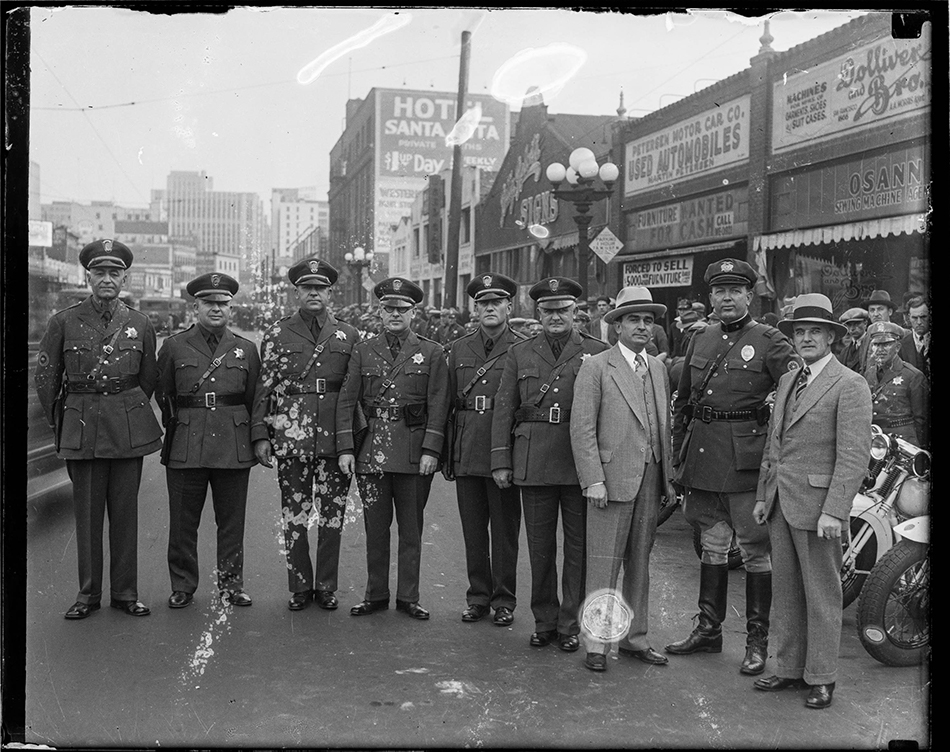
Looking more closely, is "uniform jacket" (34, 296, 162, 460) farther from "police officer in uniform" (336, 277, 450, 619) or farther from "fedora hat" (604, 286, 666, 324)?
"fedora hat" (604, 286, 666, 324)

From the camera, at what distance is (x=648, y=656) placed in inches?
181

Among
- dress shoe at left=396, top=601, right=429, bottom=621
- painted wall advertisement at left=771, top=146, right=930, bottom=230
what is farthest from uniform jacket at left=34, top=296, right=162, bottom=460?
painted wall advertisement at left=771, top=146, right=930, bottom=230

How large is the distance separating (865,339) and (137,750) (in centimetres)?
664

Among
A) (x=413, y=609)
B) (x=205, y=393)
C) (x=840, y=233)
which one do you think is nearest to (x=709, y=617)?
(x=413, y=609)

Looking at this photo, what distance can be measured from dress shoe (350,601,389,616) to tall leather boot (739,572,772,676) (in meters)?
2.14

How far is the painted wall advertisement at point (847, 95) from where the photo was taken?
8484 millimetres

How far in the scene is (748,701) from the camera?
4129mm

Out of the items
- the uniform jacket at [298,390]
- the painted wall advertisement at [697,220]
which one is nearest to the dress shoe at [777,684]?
the uniform jacket at [298,390]

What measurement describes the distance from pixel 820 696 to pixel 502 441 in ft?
6.96

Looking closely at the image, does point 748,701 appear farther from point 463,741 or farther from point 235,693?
point 235,693

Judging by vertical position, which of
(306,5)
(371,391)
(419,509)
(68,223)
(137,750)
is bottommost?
(137,750)

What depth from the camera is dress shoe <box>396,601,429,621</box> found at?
204 inches

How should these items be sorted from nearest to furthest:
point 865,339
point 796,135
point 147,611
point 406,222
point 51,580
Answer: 1. point 147,611
2. point 51,580
3. point 865,339
4. point 796,135
5. point 406,222

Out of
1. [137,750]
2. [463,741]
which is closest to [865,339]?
[463,741]
